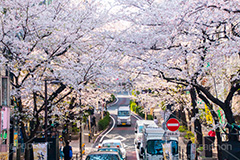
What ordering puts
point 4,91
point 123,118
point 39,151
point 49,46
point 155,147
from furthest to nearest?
point 123,118 → point 155,147 → point 49,46 → point 39,151 → point 4,91

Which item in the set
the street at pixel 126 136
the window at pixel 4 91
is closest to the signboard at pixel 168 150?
the street at pixel 126 136

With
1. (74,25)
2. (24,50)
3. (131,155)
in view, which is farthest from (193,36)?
(131,155)

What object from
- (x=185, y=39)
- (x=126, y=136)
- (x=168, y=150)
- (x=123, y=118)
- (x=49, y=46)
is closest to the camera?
(x=185, y=39)

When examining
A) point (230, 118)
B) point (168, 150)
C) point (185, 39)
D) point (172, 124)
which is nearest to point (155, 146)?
point (168, 150)

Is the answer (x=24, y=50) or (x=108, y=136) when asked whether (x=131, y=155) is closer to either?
(x=108, y=136)

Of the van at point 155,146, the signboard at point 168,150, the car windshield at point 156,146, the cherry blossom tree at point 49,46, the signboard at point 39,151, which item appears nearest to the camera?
the cherry blossom tree at point 49,46

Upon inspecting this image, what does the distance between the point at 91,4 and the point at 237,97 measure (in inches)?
438

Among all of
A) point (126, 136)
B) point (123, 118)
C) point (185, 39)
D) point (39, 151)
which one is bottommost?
point (126, 136)

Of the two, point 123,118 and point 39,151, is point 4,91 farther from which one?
point 123,118

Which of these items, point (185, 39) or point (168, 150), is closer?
point (185, 39)

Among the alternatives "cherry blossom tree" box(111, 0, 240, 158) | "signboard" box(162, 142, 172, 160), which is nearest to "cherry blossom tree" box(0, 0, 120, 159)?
"cherry blossom tree" box(111, 0, 240, 158)

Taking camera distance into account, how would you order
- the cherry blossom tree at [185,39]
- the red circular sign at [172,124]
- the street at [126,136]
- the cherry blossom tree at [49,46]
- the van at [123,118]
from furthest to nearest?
the van at [123,118], the street at [126,136], the red circular sign at [172,124], the cherry blossom tree at [49,46], the cherry blossom tree at [185,39]

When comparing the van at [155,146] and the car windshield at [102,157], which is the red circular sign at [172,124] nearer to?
the car windshield at [102,157]

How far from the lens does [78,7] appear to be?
56.1 feet
